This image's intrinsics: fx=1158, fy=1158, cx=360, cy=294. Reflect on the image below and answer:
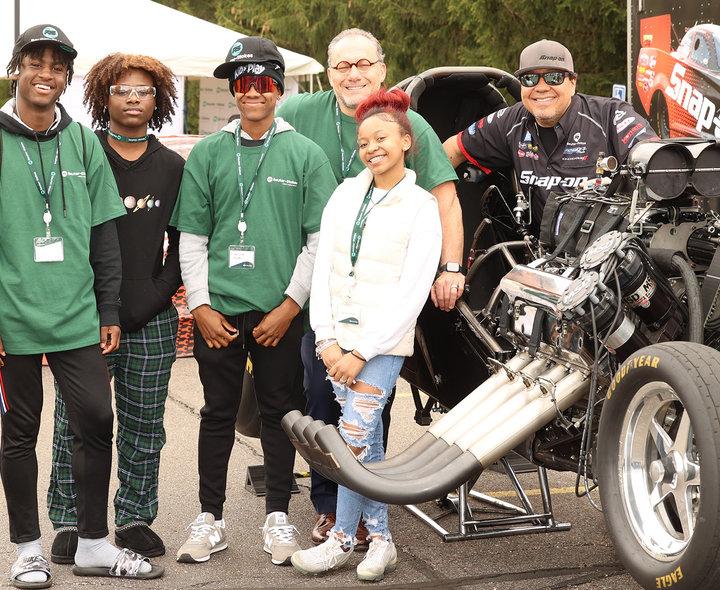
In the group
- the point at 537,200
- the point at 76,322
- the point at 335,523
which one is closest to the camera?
the point at 76,322

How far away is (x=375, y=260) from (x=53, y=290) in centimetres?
122

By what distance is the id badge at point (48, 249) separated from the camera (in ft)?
14.1

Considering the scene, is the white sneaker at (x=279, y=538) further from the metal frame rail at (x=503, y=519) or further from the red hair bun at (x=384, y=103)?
the red hair bun at (x=384, y=103)

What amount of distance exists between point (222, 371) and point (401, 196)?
105cm

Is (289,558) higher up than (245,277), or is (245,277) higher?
(245,277)

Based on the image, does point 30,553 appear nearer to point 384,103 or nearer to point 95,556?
point 95,556

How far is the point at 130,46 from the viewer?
13602 mm

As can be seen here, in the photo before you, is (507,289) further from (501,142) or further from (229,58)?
(229,58)

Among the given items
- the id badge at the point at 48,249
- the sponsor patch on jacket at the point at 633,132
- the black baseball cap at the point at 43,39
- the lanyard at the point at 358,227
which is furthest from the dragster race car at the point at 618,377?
the black baseball cap at the point at 43,39

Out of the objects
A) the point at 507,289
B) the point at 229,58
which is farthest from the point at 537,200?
the point at 229,58

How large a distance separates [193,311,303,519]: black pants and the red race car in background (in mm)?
4069

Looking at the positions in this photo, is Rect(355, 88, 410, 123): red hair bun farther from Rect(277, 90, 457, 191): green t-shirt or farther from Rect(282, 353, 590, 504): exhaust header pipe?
Rect(282, 353, 590, 504): exhaust header pipe

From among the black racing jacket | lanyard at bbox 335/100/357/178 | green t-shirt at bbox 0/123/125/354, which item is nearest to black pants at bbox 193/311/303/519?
green t-shirt at bbox 0/123/125/354

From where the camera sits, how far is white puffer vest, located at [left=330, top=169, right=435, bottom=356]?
14.6 feet
